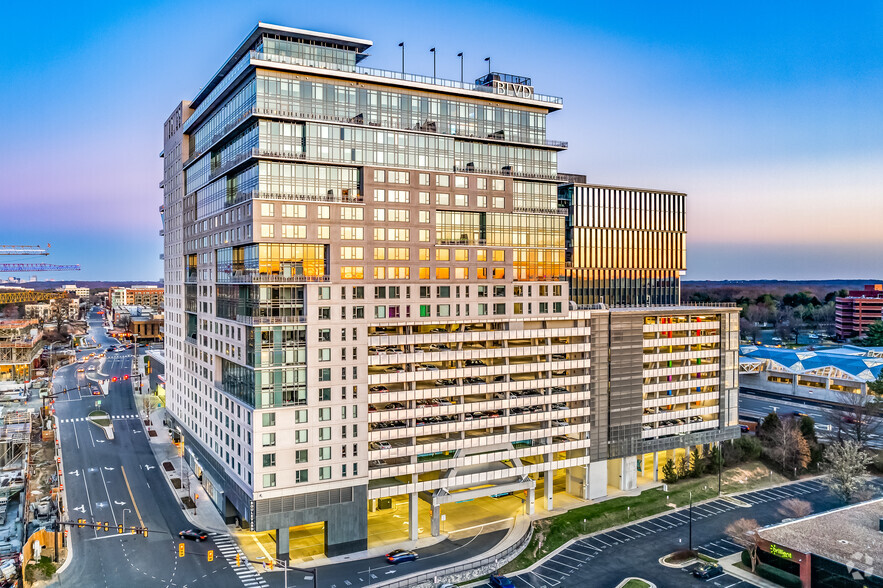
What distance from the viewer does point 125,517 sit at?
292 feet

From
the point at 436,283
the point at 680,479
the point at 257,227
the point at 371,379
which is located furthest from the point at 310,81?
the point at 680,479

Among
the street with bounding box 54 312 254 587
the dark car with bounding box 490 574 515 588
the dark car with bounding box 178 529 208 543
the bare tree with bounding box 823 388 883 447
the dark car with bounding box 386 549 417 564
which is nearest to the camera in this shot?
the dark car with bounding box 490 574 515 588

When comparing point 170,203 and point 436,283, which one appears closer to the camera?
point 436,283

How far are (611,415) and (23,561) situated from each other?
8109cm

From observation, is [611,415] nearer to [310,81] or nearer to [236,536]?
[236,536]

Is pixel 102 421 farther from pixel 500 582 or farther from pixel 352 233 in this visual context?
pixel 500 582

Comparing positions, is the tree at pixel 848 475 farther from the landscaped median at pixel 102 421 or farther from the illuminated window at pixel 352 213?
the landscaped median at pixel 102 421

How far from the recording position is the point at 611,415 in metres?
101

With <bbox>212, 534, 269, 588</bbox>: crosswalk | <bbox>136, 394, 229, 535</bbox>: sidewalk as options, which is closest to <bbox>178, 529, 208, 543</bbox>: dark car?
<bbox>212, 534, 269, 588</bbox>: crosswalk

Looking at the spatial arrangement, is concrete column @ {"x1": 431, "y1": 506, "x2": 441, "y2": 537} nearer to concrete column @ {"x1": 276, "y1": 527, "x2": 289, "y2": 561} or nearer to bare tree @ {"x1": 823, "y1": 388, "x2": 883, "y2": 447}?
concrete column @ {"x1": 276, "y1": 527, "x2": 289, "y2": 561}

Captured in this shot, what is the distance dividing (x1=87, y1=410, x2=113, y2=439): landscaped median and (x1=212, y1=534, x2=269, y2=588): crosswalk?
6114 cm

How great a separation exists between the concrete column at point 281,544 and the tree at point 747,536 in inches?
2178

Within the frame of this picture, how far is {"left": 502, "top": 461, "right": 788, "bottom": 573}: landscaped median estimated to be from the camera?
82.2 m

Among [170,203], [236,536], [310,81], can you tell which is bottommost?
[236,536]
